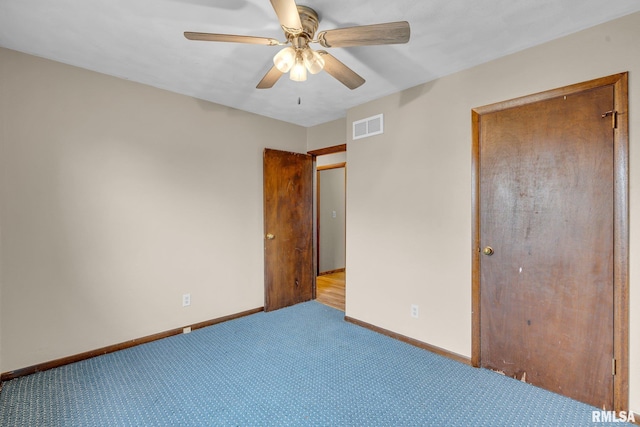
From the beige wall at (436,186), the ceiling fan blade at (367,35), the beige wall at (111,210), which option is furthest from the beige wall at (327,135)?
the ceiling fan blade at (367,35)

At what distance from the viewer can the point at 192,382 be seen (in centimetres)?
219

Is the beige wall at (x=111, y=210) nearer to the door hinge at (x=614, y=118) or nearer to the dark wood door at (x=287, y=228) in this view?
the dark wood door at (x=287, y=228)

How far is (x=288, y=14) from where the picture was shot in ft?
4.53

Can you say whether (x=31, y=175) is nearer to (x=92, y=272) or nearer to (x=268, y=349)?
(x=92, y=272)

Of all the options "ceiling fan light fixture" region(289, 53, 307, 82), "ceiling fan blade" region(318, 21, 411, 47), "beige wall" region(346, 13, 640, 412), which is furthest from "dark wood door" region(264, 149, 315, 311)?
"ceiling fan blade" region(318, 21, 411, 47)

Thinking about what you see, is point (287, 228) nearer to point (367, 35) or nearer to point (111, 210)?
point (111, 210)

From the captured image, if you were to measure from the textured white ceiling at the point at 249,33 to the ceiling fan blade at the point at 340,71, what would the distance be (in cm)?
26

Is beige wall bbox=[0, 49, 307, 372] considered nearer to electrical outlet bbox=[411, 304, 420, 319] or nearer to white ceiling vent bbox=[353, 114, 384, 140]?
white ceiling vent bbox=[353, 114, 384, 140]

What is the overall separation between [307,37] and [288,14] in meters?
0.32

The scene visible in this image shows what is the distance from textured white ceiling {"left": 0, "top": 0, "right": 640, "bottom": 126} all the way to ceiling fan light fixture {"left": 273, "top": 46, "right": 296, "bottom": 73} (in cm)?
27

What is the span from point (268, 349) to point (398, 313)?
50.4 inches

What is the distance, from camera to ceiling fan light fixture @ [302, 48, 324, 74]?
1693mm

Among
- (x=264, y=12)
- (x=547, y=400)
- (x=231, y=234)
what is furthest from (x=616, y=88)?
(x=231, y=234)

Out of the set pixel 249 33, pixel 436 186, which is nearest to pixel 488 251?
pixel 436 186
